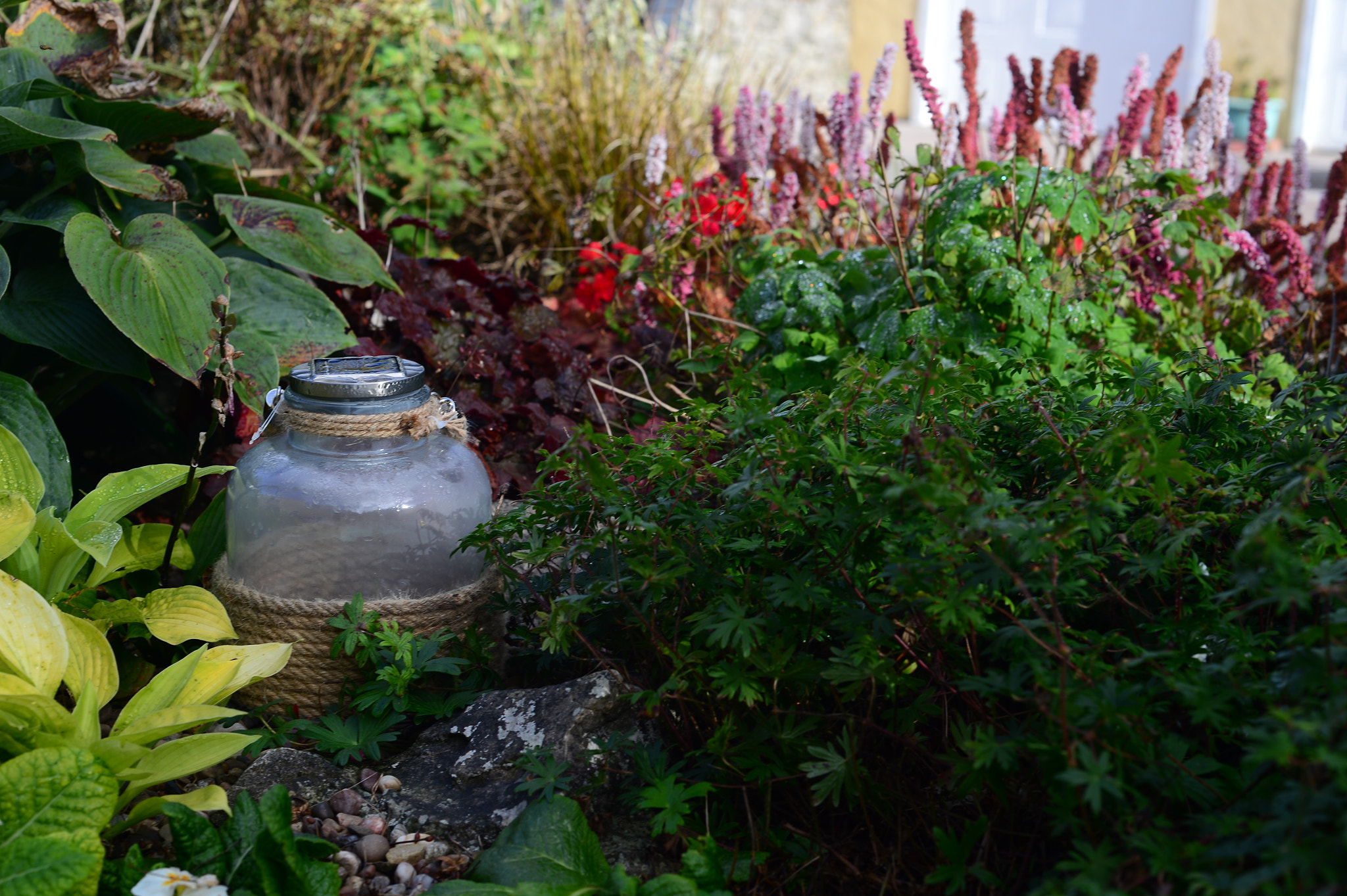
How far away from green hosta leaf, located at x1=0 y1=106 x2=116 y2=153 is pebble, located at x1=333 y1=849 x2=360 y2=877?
51.3 inches

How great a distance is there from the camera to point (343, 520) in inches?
58.3

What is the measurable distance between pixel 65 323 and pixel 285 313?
1.24 feet

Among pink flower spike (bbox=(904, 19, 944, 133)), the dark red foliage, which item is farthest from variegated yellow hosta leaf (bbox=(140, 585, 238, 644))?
pink flower spike (bbox=(904, 19, 944, 133))

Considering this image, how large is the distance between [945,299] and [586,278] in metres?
1.29

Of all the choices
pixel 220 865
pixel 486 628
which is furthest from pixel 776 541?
pixel 220 865

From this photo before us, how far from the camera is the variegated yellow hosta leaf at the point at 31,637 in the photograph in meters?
1.22

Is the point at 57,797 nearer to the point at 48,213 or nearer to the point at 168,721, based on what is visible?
the point at 168,721

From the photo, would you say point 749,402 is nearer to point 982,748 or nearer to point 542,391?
point 982,748

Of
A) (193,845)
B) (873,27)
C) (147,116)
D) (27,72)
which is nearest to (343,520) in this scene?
A: (193,845)

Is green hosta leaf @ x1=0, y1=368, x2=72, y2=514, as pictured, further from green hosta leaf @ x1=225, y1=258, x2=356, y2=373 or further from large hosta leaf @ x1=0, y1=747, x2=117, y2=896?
large hosta leaf @ x1=0, y1=747, x2=117, y2=896

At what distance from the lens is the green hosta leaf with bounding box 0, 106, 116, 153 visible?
170 cm

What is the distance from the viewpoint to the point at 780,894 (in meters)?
1.10

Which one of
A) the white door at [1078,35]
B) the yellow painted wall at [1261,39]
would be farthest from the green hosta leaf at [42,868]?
the yellow painted wall at [1261,39]

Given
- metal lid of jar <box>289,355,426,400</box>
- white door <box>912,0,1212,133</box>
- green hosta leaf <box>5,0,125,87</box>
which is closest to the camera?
metal lid of jar <box>289,355,426,400</box>
